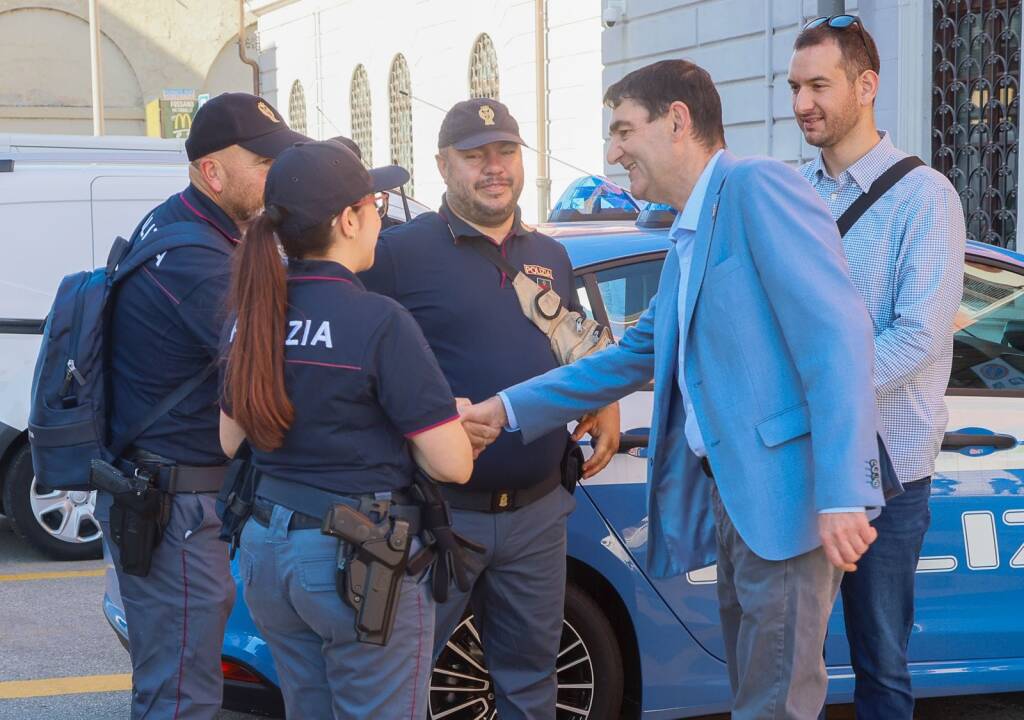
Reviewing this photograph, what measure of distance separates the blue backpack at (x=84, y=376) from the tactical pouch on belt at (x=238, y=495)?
40 cm

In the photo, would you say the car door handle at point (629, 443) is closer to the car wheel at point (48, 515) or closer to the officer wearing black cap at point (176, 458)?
the officer wearing black cap at point (176, 458)

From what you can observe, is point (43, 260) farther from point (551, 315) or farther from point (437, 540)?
point (437, 540)

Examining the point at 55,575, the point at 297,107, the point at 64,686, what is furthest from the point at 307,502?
the point at 297,107

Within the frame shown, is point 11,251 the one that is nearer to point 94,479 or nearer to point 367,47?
point 94,479

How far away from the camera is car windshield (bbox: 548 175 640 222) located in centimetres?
558

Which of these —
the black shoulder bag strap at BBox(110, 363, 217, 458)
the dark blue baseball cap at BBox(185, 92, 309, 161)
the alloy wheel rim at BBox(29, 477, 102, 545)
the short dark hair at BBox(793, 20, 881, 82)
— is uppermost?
the short dark hair at BBox(793, 20, 881, 82)

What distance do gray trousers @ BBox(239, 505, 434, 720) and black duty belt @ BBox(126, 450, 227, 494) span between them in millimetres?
486

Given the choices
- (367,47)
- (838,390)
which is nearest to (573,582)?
(838,390)

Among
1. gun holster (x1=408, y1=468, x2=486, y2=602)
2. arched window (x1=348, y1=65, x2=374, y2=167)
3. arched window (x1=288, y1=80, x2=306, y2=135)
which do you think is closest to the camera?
gun holster (x1=408, y1=468, x2=486, y2=602)

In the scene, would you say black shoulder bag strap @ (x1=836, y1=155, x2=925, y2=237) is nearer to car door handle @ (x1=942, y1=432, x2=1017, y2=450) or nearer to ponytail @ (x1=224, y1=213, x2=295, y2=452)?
car door handle @ (x1=942, y1=432, x2=1017, y2=450)

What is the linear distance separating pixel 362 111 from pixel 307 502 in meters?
24.8

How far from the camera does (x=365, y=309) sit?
8.72 ft

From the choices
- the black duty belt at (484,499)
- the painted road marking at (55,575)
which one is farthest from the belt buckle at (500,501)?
the painted road marking at (55,575)

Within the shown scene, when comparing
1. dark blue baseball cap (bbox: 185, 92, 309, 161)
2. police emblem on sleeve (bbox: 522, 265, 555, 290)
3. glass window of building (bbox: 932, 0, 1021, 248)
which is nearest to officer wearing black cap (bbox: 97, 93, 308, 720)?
dark blue baseball cap (bbox: 185, 92, 309, 161)
